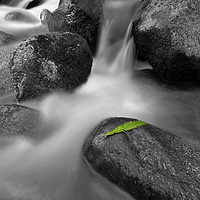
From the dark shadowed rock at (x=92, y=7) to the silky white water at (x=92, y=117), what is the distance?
25 centimetres

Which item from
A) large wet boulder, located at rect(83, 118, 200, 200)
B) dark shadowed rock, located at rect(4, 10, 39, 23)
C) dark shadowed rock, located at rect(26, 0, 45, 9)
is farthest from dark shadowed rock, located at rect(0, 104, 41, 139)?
dark shadowed rock, located at rect(26, 0, 45, 9)

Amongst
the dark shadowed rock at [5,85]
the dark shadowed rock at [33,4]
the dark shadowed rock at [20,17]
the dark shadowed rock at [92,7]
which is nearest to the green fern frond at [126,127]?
the dark shadowed rock at [5,85]

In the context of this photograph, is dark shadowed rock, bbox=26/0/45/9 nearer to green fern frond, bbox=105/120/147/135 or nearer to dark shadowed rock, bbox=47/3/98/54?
dark shadowed rock, bbox=47/3/98/54

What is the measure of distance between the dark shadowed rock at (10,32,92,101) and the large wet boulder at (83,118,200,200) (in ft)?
5.45

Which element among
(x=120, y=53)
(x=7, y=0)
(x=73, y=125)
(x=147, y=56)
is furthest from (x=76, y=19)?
(x=7, y=0)

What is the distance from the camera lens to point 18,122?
3.56 metres

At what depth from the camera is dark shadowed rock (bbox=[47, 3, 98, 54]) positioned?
6.27 meters

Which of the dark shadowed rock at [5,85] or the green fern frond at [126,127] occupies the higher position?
the green fern frond at [126,127]

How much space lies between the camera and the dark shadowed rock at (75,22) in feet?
20.6

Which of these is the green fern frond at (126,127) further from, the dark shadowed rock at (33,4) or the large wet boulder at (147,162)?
the dark shadowed rock at (33,4)

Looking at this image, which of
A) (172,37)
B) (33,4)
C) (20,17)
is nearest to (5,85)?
(172,37)

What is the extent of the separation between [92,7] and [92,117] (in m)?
3.35

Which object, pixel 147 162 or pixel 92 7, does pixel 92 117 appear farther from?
pixel 92 7

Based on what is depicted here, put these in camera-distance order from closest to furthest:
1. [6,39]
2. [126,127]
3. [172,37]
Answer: [126,127] → [172,37] → [6,39]
